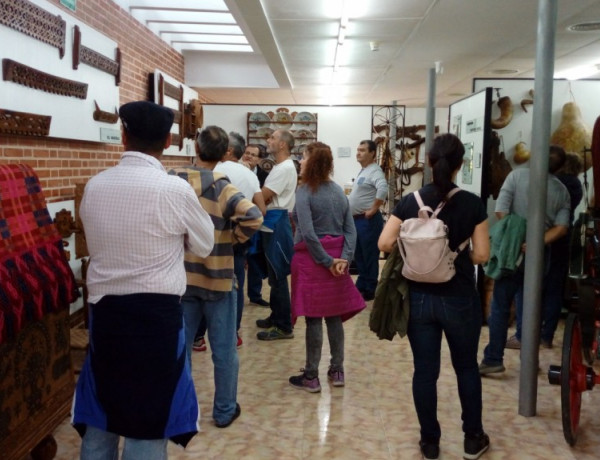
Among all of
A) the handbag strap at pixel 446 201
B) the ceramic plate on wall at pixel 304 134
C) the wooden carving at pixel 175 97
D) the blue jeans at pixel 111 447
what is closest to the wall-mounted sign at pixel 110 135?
the wooden carving at pixel 175 97

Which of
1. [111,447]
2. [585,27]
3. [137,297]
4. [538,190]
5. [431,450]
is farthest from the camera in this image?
[585,27]

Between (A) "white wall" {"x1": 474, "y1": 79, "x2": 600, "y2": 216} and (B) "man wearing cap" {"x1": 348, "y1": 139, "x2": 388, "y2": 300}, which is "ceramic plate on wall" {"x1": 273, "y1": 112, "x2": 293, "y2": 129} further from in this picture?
(A) "white wall" {"x1": 474, "y1": 79, "x2": 600, "y2": 216}

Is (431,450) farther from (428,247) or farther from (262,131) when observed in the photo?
(262,131)

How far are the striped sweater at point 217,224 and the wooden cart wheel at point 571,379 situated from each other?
1528 millimetres

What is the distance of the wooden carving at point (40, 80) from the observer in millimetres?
3053

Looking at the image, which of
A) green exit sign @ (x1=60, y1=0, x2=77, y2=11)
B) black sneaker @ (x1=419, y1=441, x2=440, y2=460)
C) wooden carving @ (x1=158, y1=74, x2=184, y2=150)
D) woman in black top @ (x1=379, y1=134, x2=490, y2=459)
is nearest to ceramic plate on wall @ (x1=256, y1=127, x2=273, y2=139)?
wooden carving @ (x1=158, y1=74, x2=184, y2=150)

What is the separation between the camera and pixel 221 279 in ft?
8.45

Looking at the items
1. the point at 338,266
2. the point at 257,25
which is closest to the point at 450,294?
the point at 338,266

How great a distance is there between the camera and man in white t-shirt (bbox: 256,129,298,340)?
4047 millimetres

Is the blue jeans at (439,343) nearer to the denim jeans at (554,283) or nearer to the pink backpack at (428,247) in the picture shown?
the pink backpack at (428,247)

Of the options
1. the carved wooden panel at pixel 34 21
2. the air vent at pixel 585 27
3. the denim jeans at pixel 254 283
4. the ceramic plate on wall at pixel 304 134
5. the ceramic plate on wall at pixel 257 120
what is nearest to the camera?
the carved wooden panel at pixel 34 21

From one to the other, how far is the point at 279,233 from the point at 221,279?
5.24 ft

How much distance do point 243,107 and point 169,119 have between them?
4907 mm

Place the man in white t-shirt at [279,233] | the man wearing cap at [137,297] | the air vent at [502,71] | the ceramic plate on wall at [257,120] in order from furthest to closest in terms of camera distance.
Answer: the air vent at [502,71]
the ceramic plate on wall at [257,120]
the man in white t-shirt at [279,233]
the man wearing cap at [137,297]
